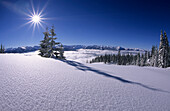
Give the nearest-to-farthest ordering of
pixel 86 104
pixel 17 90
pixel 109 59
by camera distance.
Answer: pixel 86 104 < pixel 17 90 < pixel 109 59

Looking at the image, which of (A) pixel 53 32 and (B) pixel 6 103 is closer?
(B) pixel 6 103

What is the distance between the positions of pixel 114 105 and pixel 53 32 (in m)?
20.9

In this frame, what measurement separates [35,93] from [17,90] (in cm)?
48

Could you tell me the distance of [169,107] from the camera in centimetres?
235

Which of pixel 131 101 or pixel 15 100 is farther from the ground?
pixel 15 100

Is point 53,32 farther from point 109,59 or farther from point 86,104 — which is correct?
point 109,59

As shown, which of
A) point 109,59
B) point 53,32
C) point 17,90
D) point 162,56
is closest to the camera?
point 17,90

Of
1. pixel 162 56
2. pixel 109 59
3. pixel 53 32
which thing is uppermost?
pixel 53 32

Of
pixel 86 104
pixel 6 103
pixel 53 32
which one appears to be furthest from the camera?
pixel 53 32

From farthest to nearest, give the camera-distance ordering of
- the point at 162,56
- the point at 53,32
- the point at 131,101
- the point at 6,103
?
the point at 162,56 → the point at 53,32 → the point at 131,101 → the point at 6,103

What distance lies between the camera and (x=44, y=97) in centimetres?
195

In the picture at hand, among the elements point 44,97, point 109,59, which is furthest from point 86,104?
point 109,59

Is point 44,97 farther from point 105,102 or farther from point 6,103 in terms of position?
point 105,102

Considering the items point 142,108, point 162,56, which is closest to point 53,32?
point 142,108
